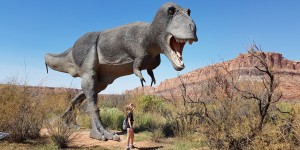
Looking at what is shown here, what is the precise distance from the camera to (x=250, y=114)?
6.90 meters

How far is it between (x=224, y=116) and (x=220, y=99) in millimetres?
597

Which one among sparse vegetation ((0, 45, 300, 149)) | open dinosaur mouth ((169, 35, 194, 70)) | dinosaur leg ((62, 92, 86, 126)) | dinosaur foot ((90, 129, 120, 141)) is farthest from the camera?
dinosaur leg ((62, 92, 86, 126))

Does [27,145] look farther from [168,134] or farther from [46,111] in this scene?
[168,134]

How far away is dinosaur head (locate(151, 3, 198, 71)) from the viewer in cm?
737

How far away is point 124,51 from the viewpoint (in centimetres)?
882

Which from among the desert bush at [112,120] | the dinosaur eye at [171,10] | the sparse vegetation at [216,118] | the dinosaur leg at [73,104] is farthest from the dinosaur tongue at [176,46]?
the desert bush at [112,120]

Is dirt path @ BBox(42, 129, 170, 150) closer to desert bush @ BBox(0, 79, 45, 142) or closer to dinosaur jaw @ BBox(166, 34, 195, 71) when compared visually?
desert bush @ BBox(0, 79, 45, 142)

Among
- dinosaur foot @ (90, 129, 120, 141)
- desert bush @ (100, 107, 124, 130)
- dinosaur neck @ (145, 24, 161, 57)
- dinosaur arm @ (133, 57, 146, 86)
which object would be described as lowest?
dinosaur foot @ (90, 129, 120, 141)

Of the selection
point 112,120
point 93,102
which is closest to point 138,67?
point 93,102

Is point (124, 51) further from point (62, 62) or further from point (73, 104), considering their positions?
point (73, 104)

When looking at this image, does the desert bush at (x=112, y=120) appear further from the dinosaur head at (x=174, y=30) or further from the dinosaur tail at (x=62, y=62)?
the dinosaur head at (x=174, y=30)

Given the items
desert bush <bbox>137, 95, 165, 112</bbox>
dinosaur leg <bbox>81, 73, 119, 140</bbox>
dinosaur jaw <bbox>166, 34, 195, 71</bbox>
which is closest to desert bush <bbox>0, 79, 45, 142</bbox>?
dinosaur leg <bbox>81, 73, 119, 140</bbox>

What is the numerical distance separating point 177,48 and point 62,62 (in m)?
4.57

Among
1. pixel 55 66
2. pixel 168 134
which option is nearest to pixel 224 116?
pixel 168 134
